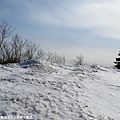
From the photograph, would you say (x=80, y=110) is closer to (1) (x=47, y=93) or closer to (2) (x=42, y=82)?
(1) (x=47, y=93)

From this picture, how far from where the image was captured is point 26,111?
5.14 metres

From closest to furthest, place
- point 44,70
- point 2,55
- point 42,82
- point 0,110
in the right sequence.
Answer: point 0,110, point 42,82, point 44,70, point 2,55

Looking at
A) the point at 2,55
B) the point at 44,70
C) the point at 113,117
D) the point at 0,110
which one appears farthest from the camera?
the point at 2,55

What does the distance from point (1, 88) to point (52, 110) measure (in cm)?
238

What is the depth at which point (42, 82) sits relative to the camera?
8.08m

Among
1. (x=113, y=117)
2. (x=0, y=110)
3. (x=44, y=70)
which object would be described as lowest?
(x=113, y=117)

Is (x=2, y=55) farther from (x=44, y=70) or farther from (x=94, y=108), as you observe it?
(x=94, y=108)

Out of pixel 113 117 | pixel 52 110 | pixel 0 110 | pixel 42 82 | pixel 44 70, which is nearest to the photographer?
pixel 0 110

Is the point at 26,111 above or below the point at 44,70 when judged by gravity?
below

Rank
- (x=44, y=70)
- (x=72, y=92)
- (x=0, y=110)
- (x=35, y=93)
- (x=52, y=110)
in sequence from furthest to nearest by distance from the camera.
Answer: (x=44, y=70) < (x=72, y=92) < (x=35, y=93) < (x=52, y=110) < (x=0, y=110)

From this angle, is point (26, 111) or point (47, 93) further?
point (47, 93)

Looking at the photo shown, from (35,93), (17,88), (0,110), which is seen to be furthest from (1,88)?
(0,110)

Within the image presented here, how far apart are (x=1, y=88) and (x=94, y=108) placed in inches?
144

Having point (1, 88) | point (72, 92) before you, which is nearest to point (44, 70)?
point (72, 92)
